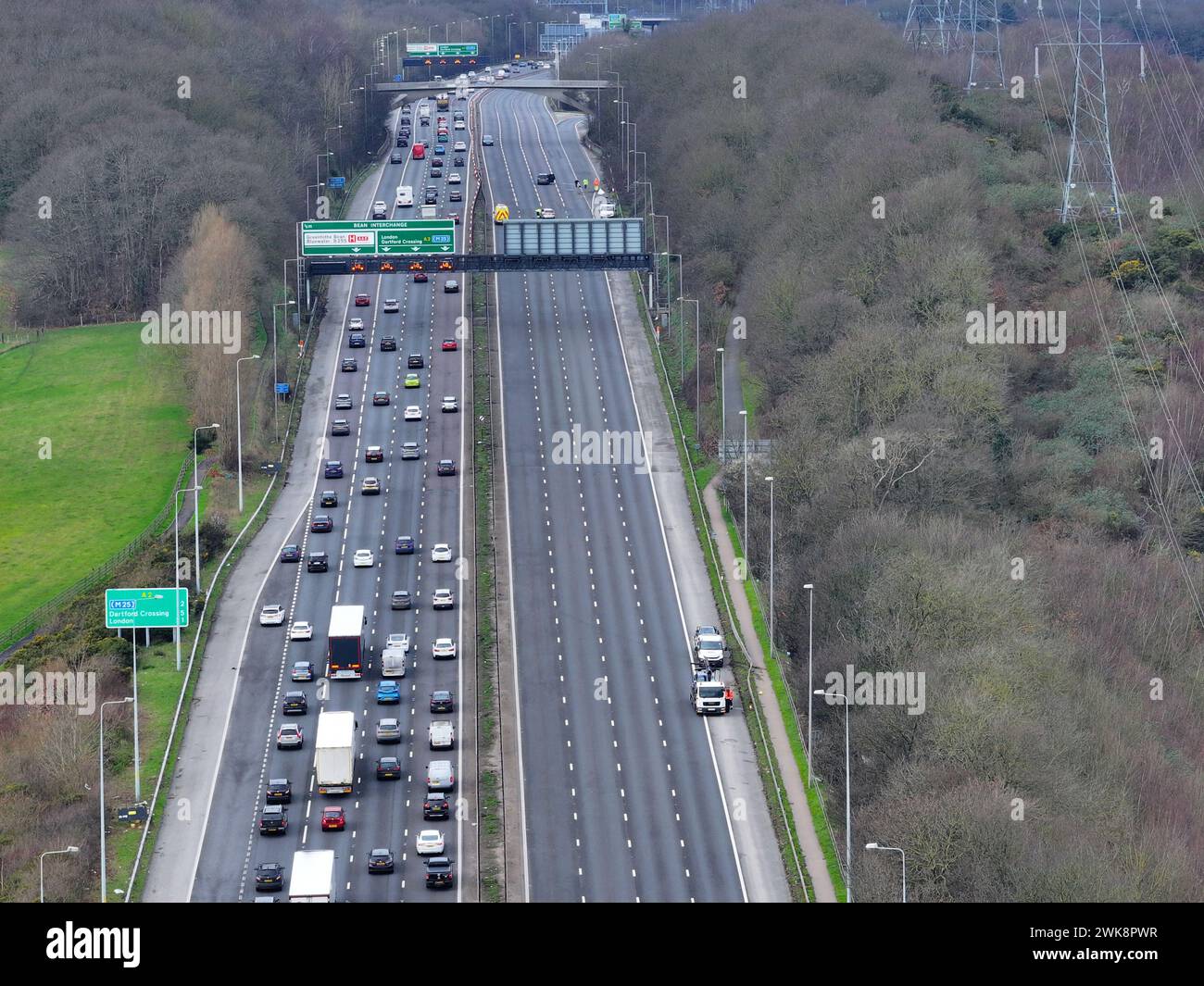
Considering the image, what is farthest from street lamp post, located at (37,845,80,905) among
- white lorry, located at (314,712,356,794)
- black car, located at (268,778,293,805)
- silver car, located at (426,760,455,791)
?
silver car, located at (426,760,455,791)

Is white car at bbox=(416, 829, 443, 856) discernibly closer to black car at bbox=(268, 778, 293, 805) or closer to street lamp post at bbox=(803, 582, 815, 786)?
black car at bbox=(268, 778, 293, 805)

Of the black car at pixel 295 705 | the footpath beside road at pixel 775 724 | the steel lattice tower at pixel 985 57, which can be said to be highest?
the steel lattice tower at pixel 985 57

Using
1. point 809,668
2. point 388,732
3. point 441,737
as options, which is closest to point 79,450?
point 388,732

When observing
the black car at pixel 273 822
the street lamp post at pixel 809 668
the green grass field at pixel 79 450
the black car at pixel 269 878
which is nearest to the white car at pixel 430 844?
the black car at pixel 269 878

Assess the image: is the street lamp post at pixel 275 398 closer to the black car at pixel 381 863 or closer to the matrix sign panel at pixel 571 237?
the matrix sign panel at pixel 571 237

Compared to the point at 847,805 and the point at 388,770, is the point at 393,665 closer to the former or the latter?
the point at 388,770

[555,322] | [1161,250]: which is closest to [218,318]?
[555,322]
